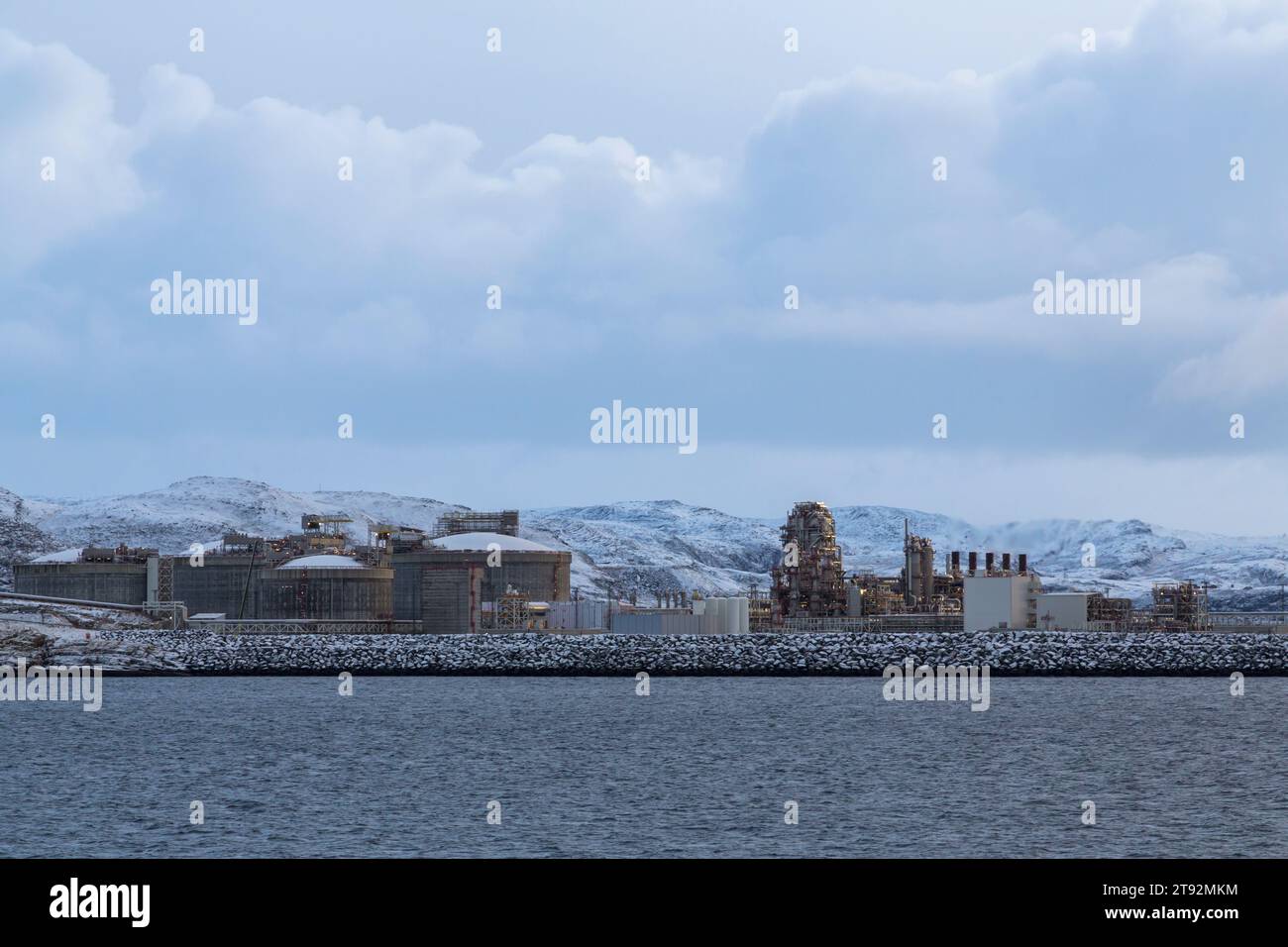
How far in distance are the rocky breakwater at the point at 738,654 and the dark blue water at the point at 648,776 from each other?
21592 millimetres

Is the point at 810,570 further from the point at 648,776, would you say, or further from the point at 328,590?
the point at 648,776

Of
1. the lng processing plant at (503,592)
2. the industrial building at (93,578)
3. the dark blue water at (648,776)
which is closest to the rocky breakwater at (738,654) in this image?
the lng processing plant at (503,592)

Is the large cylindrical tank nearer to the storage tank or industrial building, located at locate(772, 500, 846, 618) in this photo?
the storage tank

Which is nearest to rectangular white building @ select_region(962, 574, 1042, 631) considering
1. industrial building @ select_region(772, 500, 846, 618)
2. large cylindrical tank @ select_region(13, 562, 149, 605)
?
industrial building @ select_region(772, 500, 846, 618)

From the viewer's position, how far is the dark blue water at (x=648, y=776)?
41469mm

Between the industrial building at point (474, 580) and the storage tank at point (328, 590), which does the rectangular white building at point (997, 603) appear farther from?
the storage tank at point (328, 590)

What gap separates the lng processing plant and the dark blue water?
1546 inches

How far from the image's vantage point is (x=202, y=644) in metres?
133

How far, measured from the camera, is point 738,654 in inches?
4838

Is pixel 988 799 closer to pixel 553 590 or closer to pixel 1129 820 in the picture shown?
pixel 1129 820

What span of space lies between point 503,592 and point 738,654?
32.9m

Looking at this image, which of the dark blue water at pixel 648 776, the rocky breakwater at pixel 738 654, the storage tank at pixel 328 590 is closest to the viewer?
the dark blue water at pixel 648 776
